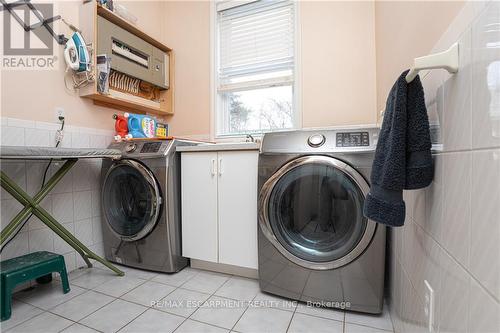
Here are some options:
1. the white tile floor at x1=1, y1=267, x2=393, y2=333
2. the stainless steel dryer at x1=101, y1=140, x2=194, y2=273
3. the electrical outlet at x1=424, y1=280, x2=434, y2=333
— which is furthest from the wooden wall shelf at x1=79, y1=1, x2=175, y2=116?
the electrical outlet at x1=424, y1=280, x2=434, y2=333

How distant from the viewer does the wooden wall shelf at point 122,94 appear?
1.73 meters

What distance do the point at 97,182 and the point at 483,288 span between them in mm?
2197

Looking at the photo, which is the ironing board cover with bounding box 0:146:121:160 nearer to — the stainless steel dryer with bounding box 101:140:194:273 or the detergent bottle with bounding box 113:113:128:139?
the stainless steel dryer with bounding box 101:140:194:273

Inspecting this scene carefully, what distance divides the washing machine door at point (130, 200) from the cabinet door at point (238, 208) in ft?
1.48

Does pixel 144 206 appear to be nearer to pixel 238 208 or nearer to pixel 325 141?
pixel 238 208

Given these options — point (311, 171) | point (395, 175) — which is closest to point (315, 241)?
point (311, 171)

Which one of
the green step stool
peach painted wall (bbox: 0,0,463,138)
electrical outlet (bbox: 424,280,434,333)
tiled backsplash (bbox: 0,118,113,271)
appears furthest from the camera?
tiled backsplash (bbox: 0,118,113,271)

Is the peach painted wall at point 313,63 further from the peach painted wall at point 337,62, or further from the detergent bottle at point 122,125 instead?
the detergent bottle at point 122,125

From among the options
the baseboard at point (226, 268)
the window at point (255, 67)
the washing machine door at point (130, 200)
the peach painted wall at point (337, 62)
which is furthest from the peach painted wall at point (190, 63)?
the baseboard at point (226, 268)

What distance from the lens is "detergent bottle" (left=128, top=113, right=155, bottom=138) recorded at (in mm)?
1963

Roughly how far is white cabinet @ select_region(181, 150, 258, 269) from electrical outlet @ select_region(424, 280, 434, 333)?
94cm

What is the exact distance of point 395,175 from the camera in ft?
2.02

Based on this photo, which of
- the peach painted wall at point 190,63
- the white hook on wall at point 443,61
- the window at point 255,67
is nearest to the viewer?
the white hook on wall at point 443,61

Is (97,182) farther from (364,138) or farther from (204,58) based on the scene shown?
(364,138)
